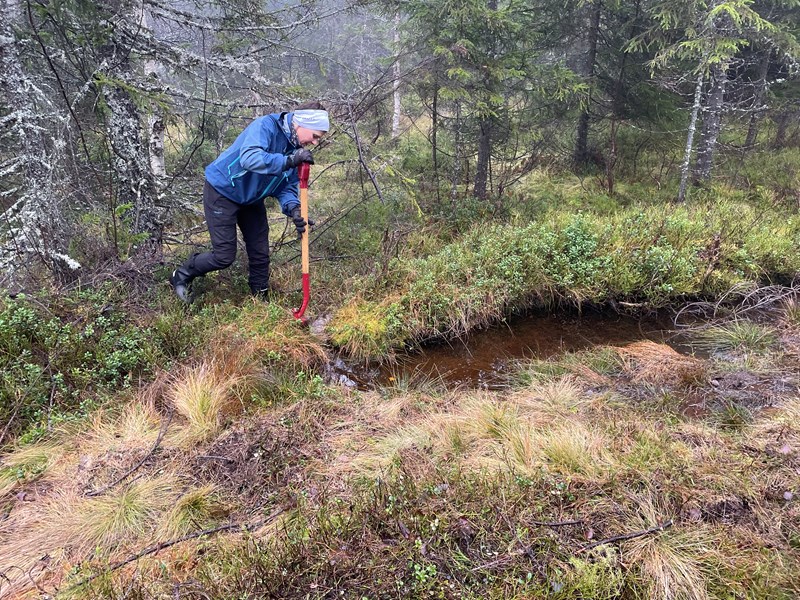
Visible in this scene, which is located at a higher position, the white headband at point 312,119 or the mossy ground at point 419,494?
the white headband at point 312,119

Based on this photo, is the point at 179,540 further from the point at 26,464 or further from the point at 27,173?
the point at 27,173

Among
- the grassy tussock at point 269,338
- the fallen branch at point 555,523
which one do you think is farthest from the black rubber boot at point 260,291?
the fallen branch at point 555,523

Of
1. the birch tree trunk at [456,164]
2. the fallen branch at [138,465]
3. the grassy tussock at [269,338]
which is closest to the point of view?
the fallen branch at [138,465]

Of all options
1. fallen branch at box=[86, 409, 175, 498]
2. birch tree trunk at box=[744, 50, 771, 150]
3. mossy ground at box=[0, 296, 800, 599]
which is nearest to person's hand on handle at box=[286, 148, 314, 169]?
mossy ground at box=[0, 296, 800, 599]

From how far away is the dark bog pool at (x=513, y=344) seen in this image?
475 cm

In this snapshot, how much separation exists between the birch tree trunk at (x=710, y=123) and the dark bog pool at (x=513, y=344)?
4938mm

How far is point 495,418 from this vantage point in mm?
3424

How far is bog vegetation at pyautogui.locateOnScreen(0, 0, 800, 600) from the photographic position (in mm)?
2203

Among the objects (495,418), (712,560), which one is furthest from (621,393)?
(712,560)

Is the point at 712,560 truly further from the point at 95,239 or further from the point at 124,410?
the point at 95,239

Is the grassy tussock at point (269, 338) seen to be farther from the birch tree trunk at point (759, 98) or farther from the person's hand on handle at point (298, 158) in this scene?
the birch tree trunk at point (759, 98)

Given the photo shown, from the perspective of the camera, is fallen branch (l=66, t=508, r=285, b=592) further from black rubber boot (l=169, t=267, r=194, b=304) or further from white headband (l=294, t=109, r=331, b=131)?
white headband (l=294, t=109, r=331, b=131)

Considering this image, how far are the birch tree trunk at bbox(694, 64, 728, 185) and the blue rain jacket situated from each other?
7905 millimetres

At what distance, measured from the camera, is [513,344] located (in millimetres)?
5293
